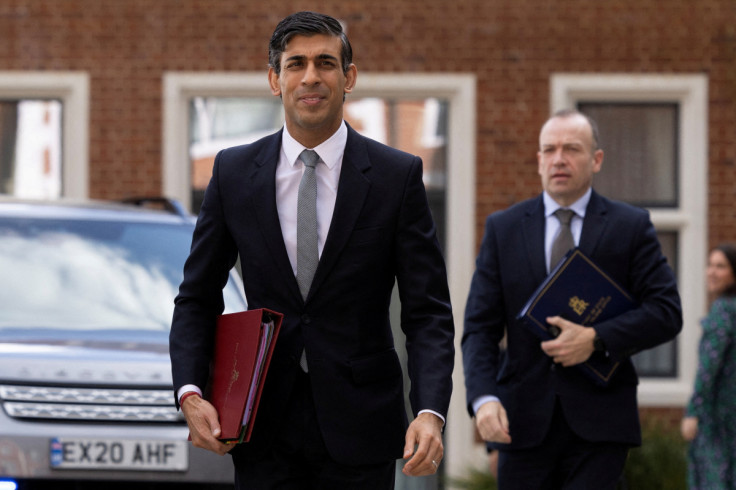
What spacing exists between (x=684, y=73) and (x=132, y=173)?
413cm

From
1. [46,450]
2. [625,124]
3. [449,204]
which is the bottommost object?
[46,450]

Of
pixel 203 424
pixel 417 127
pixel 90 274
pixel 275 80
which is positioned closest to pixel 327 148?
pixel 275 80

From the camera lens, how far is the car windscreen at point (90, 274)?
5027mm

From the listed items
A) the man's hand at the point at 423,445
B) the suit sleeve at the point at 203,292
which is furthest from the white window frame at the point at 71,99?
the man's hand at the point at 423,445

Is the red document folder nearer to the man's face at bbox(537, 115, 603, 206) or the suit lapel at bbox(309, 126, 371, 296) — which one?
the suit lapel at bbox(309, 126, 371, 296)

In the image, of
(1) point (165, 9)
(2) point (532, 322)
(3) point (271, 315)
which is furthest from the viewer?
(1) point (165, 9)

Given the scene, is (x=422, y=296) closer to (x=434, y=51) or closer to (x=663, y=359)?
(x=434, y=51)

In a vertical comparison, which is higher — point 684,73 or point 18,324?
point 684,73

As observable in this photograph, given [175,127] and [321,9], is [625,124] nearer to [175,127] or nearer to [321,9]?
[321,9]

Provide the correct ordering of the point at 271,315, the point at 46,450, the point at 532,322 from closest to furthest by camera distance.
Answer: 1. the point at 271,315
2. the point at 46,450
3. the point at 532,322

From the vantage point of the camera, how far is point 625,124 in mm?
10008

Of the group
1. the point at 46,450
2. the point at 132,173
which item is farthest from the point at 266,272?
the point at 132,173

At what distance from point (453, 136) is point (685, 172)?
174 centimetres

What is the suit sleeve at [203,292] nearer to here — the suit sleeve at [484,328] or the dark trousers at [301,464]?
the dark trousers at [301,464]
